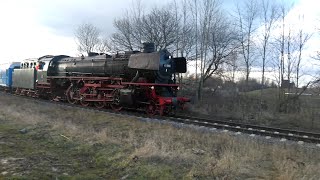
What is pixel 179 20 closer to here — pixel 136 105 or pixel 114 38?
pixel 114 38

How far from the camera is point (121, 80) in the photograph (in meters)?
19.9

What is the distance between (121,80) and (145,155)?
11.6 metres

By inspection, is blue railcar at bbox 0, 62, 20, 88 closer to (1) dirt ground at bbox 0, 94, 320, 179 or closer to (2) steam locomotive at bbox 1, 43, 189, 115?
(2) steam locomotive at bbox 1, 43, 189, 115

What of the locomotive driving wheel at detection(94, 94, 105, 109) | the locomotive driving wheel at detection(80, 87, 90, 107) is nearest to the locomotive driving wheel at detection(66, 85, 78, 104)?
the locomotive driving wheel at detection(80, 87, 90, 107)

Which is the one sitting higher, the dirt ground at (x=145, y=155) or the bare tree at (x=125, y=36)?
the bare tree at (x=125, y=36)

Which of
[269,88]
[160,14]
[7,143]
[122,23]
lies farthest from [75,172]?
[122,23]

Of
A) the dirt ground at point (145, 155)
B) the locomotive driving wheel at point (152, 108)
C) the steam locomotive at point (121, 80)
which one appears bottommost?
the dirt ground at point (145, 155)

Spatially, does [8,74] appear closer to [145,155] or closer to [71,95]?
[71,95]

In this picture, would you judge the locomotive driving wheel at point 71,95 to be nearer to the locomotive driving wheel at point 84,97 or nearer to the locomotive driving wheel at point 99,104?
the locomotive driving wheel at point 84,97

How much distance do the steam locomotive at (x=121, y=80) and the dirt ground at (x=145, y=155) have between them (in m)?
4.82

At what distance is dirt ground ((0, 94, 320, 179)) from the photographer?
24.1ft

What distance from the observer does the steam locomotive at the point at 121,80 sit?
60.8 ft

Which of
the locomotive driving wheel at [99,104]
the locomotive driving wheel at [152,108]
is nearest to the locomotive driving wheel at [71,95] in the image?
the locomotive driving wheel at [99,104]

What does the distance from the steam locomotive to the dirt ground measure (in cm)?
482
